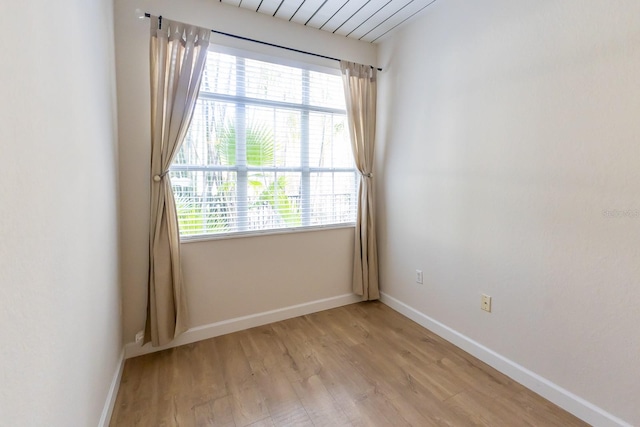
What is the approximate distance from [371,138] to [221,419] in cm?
259

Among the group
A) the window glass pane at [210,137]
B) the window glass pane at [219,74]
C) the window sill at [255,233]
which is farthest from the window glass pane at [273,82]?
the window sill at [255,233]

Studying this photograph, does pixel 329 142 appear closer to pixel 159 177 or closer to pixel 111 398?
pixel 159 177

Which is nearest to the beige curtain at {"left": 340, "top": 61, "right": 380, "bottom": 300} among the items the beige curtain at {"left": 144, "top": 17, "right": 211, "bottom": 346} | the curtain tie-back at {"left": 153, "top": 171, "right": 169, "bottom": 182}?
the beige curtain at {"left": 144, "top": 17, "right": 211, "bottom": 346}

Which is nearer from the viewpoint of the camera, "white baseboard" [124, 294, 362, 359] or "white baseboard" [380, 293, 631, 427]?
"white baseboard" [380, 293, 631, 427]

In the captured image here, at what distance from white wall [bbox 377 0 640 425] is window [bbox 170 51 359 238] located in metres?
0.75

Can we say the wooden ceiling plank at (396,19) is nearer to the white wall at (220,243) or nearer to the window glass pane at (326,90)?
the white wall at (220,243)

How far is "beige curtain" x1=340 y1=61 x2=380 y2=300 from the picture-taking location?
2.83 m

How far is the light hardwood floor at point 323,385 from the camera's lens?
159 cm

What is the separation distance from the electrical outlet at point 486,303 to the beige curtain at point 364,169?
1.12m

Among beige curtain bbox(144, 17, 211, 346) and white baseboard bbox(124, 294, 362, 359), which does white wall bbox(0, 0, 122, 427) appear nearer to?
beige curtain bbox(144, 17, 211, 346)

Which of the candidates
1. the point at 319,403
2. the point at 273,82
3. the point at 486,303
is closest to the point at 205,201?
the point at 273,82

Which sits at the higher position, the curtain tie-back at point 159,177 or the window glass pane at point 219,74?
the window glass pane at point 219,74

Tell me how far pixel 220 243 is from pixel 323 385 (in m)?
1.32

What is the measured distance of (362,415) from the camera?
1612mm
